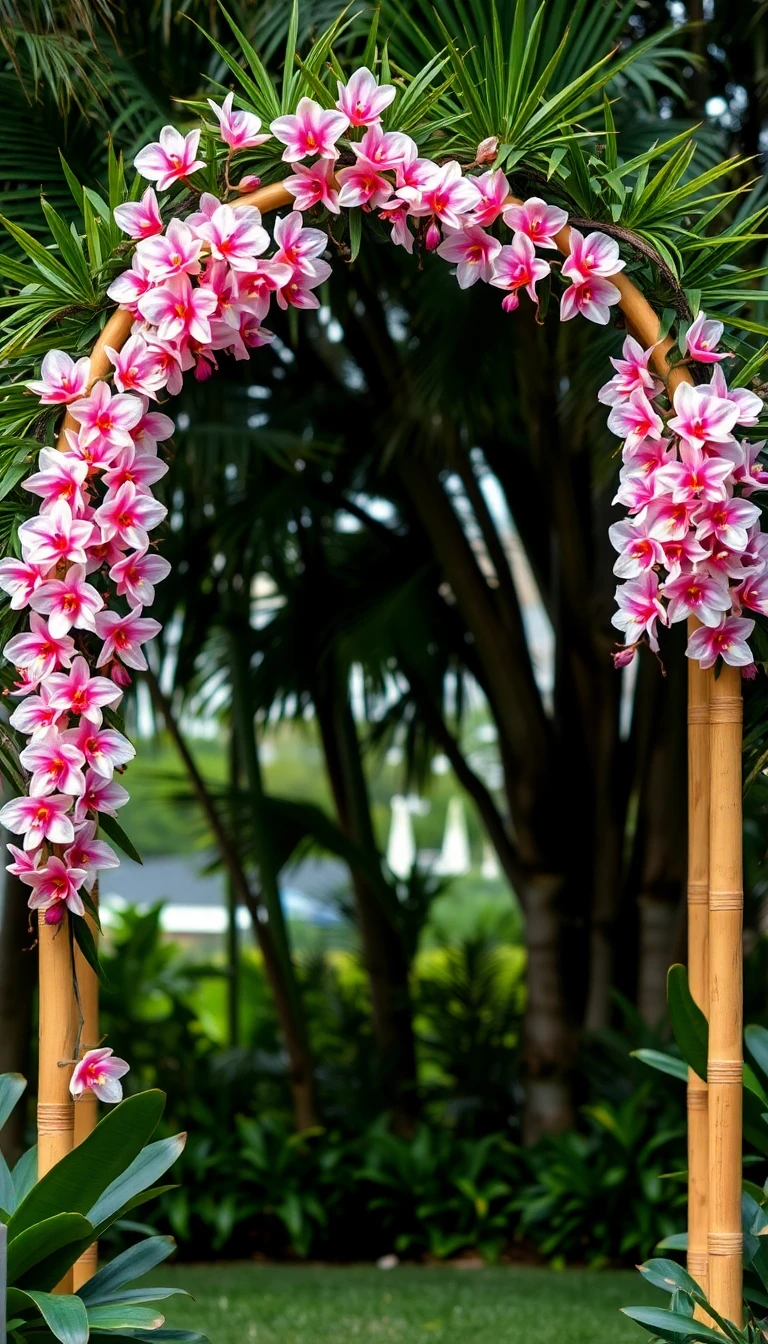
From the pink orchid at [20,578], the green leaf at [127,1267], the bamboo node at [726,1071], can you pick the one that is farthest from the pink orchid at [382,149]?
the green leaf at [127,1267]

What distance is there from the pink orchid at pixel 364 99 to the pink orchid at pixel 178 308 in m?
0.42

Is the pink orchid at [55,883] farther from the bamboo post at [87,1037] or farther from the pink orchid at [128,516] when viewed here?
the pink orchid at [128,516]

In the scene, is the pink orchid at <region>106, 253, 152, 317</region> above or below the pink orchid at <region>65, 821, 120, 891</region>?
above

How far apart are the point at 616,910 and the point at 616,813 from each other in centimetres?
40

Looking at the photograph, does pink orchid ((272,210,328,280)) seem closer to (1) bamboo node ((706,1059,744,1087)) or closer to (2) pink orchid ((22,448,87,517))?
(2) pink orchid ((22,448,87,517))

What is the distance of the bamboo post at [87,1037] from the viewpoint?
2.52m

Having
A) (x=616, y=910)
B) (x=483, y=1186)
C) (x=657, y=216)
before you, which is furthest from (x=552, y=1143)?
(x=657, y=216)

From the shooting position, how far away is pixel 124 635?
8.06 feet

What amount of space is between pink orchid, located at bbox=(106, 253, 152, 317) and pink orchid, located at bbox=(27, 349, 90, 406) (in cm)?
13

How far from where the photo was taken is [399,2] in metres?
3.20

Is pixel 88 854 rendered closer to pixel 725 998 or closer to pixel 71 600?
pixel 71 600

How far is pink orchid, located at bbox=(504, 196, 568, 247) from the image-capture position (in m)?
2.48

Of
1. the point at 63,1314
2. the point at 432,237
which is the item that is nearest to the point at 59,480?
the point at 432,237

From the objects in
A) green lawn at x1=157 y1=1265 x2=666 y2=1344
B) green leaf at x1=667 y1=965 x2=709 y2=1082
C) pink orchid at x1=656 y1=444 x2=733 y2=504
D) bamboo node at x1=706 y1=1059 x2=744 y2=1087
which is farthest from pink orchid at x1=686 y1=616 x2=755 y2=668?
green lawn at x1=157 y1=1265 x2=666 y2=1344
